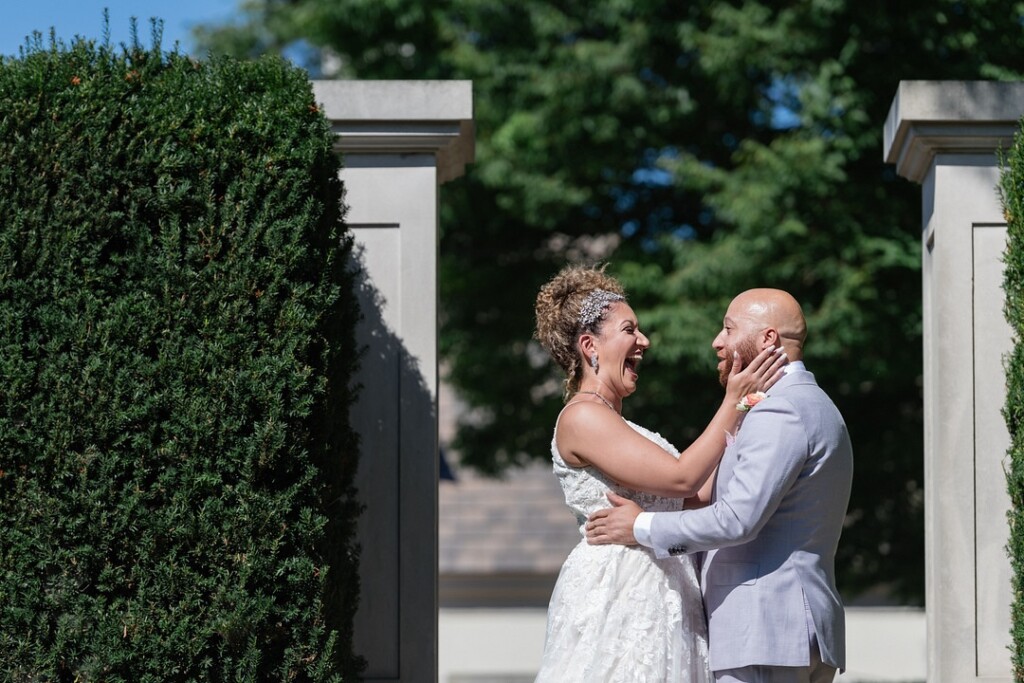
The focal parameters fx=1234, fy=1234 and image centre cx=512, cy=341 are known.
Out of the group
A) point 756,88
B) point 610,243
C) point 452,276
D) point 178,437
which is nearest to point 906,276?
point 756,88

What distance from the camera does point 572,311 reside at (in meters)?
4.51

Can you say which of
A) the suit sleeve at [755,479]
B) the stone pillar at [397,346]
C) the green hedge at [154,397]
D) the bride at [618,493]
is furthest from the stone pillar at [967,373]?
the green hedge at [154,397]

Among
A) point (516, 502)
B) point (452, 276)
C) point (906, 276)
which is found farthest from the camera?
point (516, 502)

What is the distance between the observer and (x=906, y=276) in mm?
9422

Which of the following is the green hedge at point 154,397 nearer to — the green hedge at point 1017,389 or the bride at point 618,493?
the bride at point 618,493

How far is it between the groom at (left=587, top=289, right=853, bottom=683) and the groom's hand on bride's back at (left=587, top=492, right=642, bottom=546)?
0.06 meters

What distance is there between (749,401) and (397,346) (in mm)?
1949

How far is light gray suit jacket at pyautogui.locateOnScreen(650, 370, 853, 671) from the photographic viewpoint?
3.93m

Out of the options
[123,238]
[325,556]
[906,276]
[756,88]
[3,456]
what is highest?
[756,88]

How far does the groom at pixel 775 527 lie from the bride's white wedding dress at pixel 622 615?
0.39 ft

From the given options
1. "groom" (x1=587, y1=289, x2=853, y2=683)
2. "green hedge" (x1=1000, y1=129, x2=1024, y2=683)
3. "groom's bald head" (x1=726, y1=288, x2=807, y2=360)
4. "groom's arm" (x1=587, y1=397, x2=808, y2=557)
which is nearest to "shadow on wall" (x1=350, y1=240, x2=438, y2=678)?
"groom" (x1=587, y1=289, x2=853, y2=683)

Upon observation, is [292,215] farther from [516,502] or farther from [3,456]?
[516,502]

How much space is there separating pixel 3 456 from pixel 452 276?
685 cm

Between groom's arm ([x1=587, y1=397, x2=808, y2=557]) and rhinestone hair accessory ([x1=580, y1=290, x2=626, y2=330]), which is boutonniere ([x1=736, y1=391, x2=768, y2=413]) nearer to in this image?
groom's arm ([x1=587, y1=397, x2=808, y2=557])
